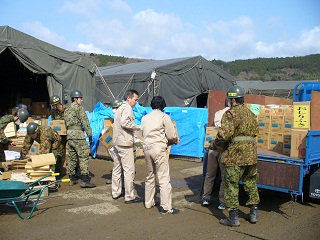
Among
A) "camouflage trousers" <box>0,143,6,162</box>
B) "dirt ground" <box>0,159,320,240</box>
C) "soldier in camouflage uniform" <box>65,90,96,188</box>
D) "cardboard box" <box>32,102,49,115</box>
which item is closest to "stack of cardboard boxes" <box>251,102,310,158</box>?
"dirt ground" <box>0,159,320,240</box>

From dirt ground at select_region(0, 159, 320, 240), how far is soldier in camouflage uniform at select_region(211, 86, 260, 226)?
383 mm

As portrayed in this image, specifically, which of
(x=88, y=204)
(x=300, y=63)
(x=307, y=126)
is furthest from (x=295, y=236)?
(x=300, y=63)

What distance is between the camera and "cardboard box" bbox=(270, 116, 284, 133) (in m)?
6.16

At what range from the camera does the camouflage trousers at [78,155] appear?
7.10 meters

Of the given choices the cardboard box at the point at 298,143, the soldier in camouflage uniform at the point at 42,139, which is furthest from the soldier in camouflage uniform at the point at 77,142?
the cardboard box at the point at 298,143

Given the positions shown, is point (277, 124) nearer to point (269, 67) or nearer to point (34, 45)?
point (34, 45)

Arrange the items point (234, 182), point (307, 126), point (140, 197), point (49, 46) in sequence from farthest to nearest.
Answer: point (49, 46), point (140, 197), point (307, 126), point (234, 182)

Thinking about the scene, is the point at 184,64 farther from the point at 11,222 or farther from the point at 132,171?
the point at 11,222

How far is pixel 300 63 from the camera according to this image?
4753 centimetres

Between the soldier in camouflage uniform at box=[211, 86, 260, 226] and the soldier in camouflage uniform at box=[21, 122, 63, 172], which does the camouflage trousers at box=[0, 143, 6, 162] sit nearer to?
the soldier in camouflage uniform at box=[21, 122, 63, 172]

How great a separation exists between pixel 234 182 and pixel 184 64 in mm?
10449

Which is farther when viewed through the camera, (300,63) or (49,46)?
(300,63)

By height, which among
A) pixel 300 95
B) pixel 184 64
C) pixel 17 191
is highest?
pixel 184 64

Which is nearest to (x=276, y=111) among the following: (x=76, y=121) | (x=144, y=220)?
(x=144, y=220)
